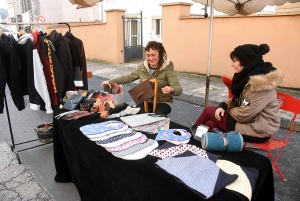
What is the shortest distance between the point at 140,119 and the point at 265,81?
1.14 metres

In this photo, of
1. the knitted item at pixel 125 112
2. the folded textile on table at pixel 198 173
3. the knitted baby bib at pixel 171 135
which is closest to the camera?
the folded textile on table at pixel 198 173

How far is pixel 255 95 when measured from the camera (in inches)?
86.2

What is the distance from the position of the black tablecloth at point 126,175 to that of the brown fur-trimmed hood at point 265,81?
0.73 m

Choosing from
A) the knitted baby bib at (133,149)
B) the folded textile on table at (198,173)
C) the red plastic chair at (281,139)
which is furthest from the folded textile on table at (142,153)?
the red plastic chair at (281,139)

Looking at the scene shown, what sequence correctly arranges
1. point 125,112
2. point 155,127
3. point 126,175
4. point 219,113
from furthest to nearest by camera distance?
point 219,113 → point 125,112 → point 155,127 → point 126,175

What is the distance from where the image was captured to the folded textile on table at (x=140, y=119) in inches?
80.4

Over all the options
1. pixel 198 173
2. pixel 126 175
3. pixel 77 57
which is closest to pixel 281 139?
pixel 198 173

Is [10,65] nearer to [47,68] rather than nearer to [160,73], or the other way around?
[47,68]

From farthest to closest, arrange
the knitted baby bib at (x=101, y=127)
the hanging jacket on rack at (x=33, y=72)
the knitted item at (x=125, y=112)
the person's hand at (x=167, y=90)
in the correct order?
1. the hanging jacket on rack at (x=33, y=72)
2. the person's hand at (x=167, y=90)
3. the knitted item at (x=125, y=112)
4. the knitted baby bib at (x=101, y=127)

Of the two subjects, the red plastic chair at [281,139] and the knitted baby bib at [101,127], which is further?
the red plastic chair at [281,139]

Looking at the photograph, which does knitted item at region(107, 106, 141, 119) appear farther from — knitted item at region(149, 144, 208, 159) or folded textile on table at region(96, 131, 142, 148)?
knitted item at region(149, 144, 208, 159)

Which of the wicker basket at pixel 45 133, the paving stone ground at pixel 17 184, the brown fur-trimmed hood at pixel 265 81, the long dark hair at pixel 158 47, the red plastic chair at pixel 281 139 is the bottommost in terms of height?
the paving stone ground at pixel 17 184

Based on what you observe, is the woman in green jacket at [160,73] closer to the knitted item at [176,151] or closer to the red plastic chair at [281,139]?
the red plastic chair at [281,139]

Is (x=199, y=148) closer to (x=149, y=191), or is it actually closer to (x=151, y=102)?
(x=149, y=191)
